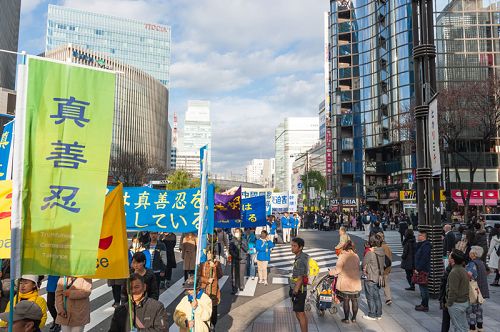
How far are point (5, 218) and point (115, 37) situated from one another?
131m

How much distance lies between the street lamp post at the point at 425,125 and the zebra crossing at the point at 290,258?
530 cm

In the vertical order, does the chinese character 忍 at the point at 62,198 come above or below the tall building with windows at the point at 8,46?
below

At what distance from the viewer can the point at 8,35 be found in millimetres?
62344

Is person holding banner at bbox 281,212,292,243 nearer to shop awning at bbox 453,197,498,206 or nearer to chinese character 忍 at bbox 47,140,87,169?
chinese character 忍 at bbox 47,140,87,169

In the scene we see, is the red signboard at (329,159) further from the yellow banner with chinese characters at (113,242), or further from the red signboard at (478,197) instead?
the yellow banner with chinese characters at (113,242)

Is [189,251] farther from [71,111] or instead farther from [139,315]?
[71,111]

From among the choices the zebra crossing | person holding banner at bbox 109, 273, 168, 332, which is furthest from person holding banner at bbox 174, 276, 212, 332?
the zebra crossing

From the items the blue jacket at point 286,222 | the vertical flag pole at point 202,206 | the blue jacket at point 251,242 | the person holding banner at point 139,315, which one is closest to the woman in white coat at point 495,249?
the blue jacket at point 251,242

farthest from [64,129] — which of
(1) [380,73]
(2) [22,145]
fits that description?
(1) [380,73]

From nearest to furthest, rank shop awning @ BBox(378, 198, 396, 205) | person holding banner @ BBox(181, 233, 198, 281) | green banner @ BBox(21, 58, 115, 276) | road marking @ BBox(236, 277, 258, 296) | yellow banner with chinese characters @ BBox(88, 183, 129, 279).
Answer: green banner @ BBox(21, 58, 115, 276) < yellow banner with chinese characters @ BBox(88, 183, 129, 279) < person holding banner @ BBox(181, 233, 198, 281) < road marking @ BBox(236, 277, 258, 296) < shop awning @ BBox(378, 198, 396, 205)

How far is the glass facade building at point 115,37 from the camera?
116 meters

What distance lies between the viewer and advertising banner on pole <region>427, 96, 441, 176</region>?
10.1 meters

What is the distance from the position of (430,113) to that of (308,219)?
29.9 metres

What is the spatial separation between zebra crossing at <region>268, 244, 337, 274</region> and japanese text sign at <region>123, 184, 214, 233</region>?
7.08 meters
